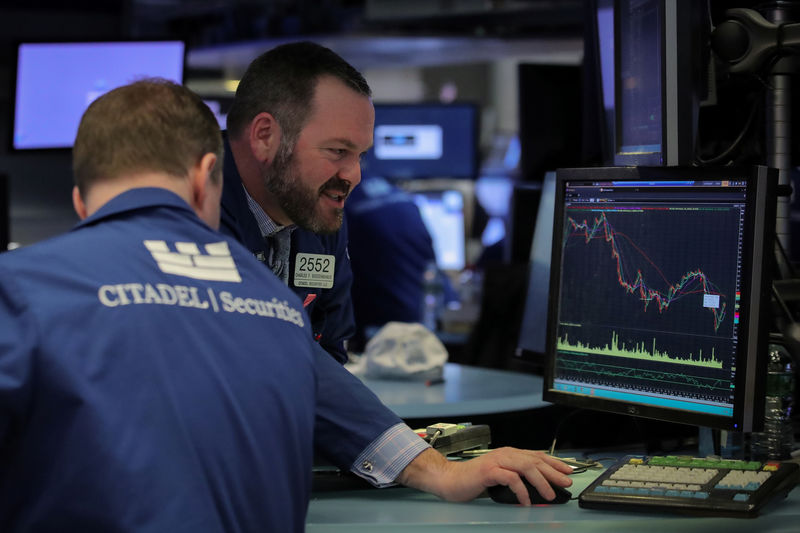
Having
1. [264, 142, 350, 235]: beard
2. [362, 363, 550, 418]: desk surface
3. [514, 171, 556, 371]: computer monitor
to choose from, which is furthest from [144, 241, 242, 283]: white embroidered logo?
[514, 171, 556, 371]: computer monitor

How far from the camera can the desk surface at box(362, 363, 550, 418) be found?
2049 millimetres

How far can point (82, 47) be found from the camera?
3230mm

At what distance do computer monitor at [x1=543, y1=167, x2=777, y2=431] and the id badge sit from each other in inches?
17.2

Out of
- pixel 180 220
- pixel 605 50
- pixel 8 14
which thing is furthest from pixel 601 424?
pixel 8 14

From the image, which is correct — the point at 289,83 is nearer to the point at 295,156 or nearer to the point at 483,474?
the point at 295,156

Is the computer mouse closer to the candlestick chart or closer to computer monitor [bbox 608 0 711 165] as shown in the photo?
the candlestick chart

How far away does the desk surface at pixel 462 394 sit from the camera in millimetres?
2049

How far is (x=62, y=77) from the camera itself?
325 centimetres

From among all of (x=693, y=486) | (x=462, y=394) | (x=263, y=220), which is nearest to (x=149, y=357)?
(x=693, y=486)

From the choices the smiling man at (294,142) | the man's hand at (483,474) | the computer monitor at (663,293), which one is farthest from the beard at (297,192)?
the man's hand at (483,474)

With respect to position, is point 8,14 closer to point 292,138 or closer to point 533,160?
point 533,160

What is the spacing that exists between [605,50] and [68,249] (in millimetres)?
1261

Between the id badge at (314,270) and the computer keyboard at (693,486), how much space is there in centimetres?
68

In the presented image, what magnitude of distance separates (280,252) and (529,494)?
70cm
